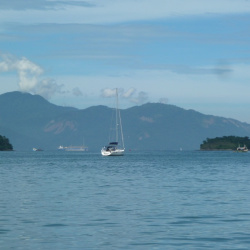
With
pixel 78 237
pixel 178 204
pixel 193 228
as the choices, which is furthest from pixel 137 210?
pixel 78 237

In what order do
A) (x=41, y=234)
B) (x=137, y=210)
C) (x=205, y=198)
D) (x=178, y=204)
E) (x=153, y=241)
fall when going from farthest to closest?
(x=205, y=198) < (x=178, y=204) < (x=137, y=210) < (x=41, y=234) < (x=153, y=241)

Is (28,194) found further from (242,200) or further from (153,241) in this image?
(153,241)

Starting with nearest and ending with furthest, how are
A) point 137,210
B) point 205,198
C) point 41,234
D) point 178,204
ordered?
point 41,234 < point 137,210 < point 178,204 < point 205,198

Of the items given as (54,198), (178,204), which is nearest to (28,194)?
(54,198)

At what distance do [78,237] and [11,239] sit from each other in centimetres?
352

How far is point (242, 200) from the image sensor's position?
53.9m

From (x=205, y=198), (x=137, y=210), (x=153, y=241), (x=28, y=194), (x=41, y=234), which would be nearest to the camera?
(x=153, y=241)

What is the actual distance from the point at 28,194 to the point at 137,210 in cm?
1660

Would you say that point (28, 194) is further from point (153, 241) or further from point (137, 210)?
point (153, 241)

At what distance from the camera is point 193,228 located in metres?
38.3

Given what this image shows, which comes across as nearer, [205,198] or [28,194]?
[205,198]

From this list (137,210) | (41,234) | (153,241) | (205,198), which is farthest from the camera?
(205,198)

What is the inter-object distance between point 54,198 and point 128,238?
72.3ft

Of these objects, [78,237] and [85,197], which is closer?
[78,237]
